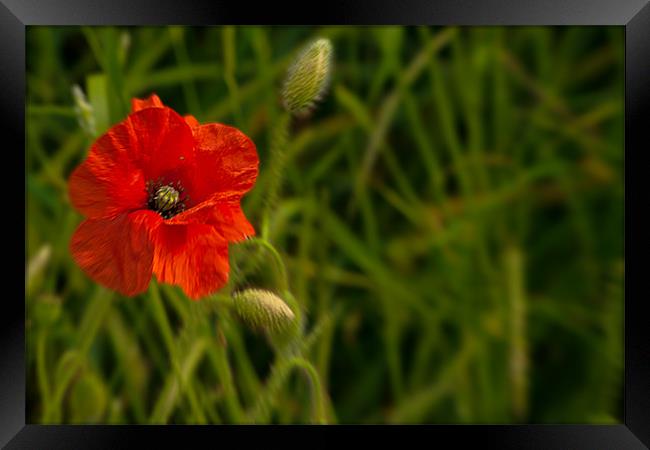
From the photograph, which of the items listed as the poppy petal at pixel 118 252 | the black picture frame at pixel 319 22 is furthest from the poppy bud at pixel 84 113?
the poppy petal at pixel 118 252

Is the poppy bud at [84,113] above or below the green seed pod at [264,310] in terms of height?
above

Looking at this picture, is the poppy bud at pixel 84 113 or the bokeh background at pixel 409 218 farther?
the bokeh background at pixel 409 218

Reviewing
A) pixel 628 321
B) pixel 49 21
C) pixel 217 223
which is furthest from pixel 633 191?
pixel 49 21

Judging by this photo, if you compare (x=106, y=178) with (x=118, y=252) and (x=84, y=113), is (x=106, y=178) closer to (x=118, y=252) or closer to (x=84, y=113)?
(x=118, y=252)

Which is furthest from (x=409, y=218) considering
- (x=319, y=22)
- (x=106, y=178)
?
(x=106, y=178)

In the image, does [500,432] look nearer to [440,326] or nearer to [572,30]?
[440,326]

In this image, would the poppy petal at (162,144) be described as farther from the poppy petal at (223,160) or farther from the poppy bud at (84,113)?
the poppy bud at (84,113)
